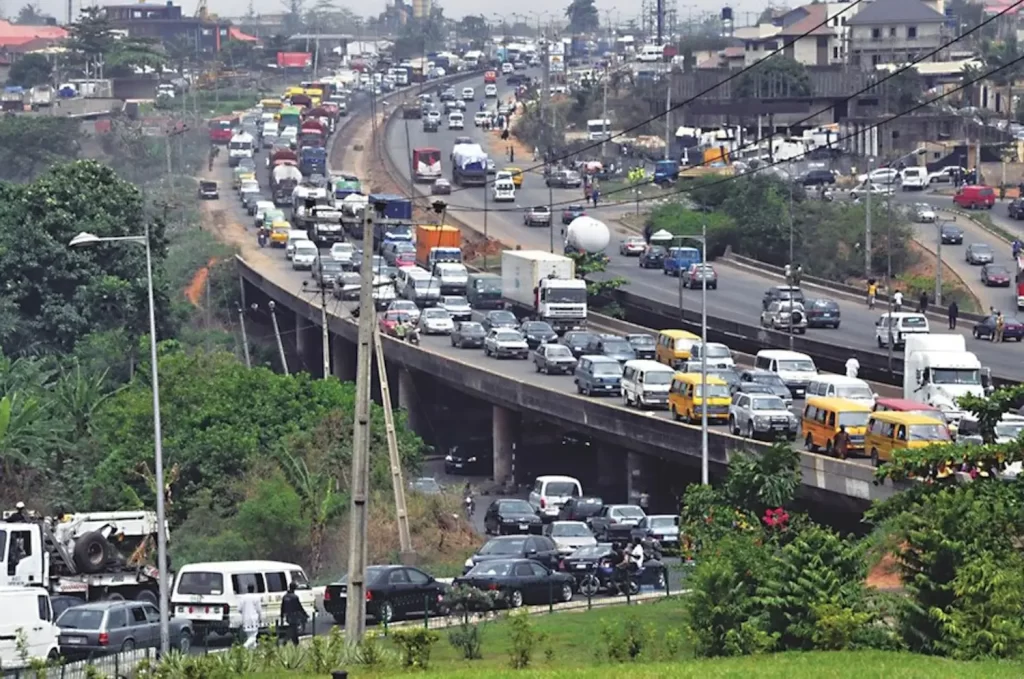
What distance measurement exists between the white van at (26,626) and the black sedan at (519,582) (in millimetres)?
9363

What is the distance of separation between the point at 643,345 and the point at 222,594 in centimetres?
4032

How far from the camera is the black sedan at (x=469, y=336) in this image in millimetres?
80250

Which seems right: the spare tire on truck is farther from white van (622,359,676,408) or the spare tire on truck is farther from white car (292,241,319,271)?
white car (292,241,319,271)

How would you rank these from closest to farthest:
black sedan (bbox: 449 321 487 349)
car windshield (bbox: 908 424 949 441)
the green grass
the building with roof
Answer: the green grass
car windshield (bbox: 908 424 949 441)
black sedan (bbox: 449 321 487 349)
the building with roof

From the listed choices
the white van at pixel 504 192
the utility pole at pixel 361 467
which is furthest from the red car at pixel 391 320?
the utility pole at pixel 361 467

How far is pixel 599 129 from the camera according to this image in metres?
194

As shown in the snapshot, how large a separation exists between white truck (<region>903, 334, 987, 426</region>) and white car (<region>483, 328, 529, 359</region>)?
67.4 feet

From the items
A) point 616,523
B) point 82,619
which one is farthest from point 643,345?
point 82,619

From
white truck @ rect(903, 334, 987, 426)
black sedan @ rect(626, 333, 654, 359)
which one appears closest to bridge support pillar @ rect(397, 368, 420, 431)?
black sedan @ rect(626, 333, 654, 359)

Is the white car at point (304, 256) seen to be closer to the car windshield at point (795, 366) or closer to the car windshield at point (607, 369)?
the car windshield at point (607, 369)

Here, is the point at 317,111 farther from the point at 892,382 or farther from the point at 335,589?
the point at 335,589

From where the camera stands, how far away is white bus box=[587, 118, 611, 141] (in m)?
186

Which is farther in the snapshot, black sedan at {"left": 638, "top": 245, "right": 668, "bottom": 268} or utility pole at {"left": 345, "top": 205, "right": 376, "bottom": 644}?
black sedan at {"left": 638, "top": 245, "right": 668, "bottom": 268}

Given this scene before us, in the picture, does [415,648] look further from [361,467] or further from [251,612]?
[251,612]
